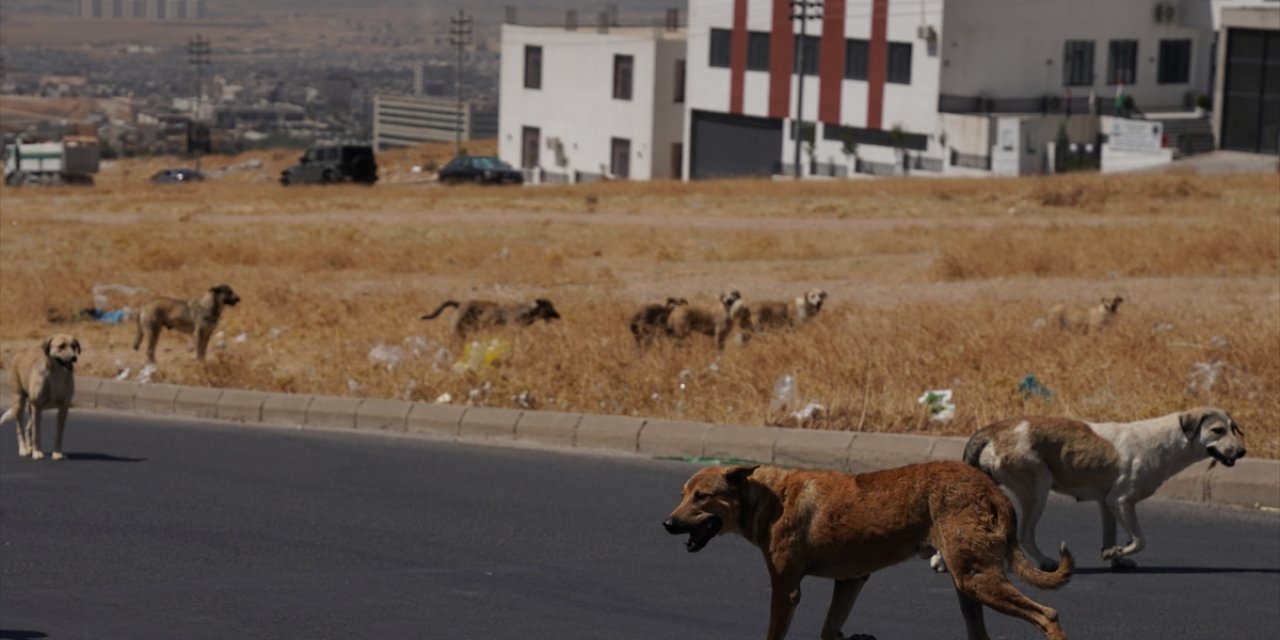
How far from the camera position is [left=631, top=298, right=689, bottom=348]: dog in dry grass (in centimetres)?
1536

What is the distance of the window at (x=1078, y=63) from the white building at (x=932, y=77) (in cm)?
5

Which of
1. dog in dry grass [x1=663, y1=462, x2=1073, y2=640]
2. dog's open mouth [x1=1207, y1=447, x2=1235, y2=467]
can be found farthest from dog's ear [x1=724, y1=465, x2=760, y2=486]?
dog's open mouth [x1=1207, y1=447, x2=1235, y2=467]

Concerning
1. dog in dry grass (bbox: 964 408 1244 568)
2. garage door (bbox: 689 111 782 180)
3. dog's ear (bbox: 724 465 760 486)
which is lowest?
garage door (bbox: 689 111 782 180)

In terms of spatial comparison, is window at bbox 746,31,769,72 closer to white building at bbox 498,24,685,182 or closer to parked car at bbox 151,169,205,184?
white building at bbox 498,24,685,182

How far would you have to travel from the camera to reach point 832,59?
209ft

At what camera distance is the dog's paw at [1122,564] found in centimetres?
893

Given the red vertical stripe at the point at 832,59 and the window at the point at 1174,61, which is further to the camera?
the window at the point at 1174,61

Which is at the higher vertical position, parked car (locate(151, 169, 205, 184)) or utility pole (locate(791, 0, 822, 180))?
utility pole (locate(791, 0, 822, 180))

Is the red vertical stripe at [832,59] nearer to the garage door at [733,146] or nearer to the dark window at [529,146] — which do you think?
the garage door at [733,146]

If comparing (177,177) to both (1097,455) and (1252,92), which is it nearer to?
(1252,92)

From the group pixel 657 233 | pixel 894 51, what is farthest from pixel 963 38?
pixel 657 233

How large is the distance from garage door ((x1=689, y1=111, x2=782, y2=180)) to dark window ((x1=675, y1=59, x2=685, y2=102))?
4051 millimetres

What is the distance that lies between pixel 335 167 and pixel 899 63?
19597 millimetres

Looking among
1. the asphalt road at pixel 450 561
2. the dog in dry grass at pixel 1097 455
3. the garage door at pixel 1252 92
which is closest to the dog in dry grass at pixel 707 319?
the asphalt road at pixel 450 561
